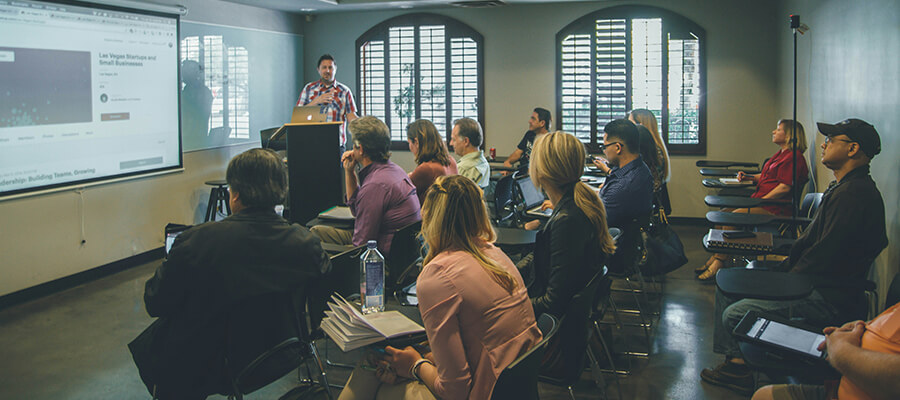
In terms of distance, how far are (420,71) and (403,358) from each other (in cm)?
681

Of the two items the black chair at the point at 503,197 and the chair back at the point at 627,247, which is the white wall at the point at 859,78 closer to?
the chair back at the point at 627,247

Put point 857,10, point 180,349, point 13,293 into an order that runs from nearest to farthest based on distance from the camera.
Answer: point 180,349 → point 857,10 → point 13,293

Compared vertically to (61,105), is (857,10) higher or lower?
higher

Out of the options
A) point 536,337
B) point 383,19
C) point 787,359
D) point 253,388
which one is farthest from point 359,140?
point 383,19

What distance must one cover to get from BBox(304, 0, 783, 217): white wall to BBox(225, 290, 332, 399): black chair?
613 centimetres

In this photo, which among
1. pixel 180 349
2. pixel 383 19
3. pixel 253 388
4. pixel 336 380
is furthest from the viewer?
pixel 383 19

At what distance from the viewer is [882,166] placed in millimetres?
3879

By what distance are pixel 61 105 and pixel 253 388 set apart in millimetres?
3855

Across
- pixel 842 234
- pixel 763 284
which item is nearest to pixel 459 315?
pixel 763 284

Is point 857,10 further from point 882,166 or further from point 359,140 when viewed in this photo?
point 359,140

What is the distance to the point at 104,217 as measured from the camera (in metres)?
5.82

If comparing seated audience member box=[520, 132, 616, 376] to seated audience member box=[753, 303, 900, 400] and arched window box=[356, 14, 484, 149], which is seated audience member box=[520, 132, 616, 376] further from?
arched window box=[356, 14, 484, 149]

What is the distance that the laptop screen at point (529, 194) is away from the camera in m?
5.11

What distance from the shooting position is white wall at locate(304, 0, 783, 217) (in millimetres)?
7496
